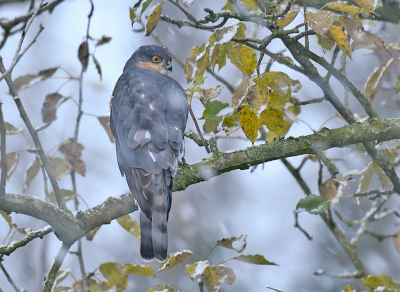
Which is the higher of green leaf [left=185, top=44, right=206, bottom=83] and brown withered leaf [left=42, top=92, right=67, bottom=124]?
brown withered leaf [left=42, top=92, right=67, bottom=124]

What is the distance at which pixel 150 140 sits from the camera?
2.49 m

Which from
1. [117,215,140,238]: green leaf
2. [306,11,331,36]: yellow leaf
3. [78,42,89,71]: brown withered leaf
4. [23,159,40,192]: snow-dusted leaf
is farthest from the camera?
[78,42,89,71]: brown withered leaf

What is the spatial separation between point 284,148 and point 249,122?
0.55 metres

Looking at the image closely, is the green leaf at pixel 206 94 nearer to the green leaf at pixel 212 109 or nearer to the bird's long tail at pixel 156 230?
the green leaf at pixel 212 109

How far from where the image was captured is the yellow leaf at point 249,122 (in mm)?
1854

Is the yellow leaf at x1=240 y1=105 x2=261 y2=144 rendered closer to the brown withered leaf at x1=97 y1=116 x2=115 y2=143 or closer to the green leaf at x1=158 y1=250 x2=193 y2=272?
the green leaf at x1=158 y1=250 x2=193 y2=272

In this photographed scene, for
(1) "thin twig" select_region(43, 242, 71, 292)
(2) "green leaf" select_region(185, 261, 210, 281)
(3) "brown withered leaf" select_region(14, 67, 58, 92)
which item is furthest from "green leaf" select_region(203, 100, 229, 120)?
(3) "brown withered leaf" select_region(14, 67, 58, 92)

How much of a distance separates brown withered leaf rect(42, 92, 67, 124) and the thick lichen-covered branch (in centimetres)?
101

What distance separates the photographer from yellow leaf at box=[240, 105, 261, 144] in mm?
1854

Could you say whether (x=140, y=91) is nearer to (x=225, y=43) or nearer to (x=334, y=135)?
(x=225, y=43)

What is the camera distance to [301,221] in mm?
9109

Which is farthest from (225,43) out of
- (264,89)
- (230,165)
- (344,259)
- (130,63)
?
(344,259)

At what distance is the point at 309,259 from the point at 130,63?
651 cm

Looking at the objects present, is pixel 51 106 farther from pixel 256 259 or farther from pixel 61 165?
pixel 256 259
